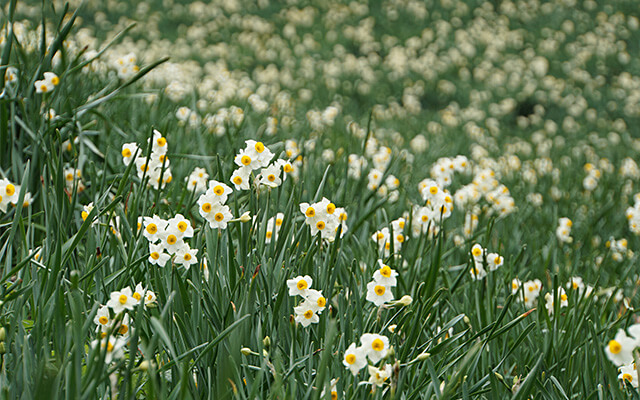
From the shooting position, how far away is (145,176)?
6.68 feet

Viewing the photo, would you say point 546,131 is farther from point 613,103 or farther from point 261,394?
point 261,394

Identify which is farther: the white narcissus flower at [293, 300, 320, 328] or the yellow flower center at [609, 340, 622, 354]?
the white narcissus flower at [293, 300, 320, 328]

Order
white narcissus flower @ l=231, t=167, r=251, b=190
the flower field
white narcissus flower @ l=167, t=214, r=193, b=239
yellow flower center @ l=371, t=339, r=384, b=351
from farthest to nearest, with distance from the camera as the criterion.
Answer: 1. white narcissus flower @ l=231, t=167, r=251, b=190
2. white narcissus flower @ l=167, t=214, r=193, b=239
3. the flower field
4. yellow flower center @ l=371, t=339, r=384, b=351

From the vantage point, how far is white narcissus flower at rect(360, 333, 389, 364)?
130cm

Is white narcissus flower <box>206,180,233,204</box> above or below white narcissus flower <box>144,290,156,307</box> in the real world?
above

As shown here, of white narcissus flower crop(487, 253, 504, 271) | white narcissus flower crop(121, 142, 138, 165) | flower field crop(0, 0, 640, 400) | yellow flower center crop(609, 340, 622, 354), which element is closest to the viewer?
yellow flower center crop(609, 340, 622, 354)

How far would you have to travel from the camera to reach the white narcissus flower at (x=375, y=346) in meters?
1.30

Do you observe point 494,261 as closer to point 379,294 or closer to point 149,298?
point 379,294

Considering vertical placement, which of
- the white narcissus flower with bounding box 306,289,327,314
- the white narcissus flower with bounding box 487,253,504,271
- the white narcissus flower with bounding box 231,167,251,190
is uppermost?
the white narcissus flower with bounding box 231,167,251,190

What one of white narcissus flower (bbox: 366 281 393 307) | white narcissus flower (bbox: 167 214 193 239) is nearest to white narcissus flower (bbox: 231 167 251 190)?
white narcissus flower (bbox: 167 214 193 239)

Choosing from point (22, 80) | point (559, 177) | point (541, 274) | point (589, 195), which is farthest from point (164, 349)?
point (559, 177)

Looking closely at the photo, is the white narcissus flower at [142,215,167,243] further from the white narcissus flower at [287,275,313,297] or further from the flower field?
the white narcissus flower at [287,275,313,297]

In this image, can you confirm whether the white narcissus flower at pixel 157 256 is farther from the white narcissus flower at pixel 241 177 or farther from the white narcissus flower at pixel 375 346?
the white narcissus flower at pixel 375 346

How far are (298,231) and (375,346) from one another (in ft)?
2.56
